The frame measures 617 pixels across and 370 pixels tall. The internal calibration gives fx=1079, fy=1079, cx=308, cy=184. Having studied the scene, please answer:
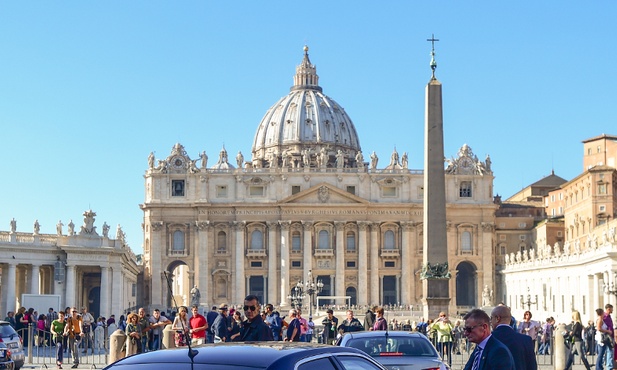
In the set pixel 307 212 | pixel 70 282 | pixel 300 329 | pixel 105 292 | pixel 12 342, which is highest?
pixel 307 212

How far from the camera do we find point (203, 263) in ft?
297

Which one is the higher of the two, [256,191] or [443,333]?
[256,191]

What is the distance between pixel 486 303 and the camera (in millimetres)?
81438

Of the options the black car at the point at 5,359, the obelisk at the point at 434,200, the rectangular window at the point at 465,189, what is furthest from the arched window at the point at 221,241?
the black car at the point at 5,359

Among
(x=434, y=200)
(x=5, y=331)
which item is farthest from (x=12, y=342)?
(x=434, y=200)

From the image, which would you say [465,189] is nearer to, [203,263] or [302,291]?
[302,291]

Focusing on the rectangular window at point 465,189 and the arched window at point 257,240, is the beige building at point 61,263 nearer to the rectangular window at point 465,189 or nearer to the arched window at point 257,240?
the arched window at point 257,240

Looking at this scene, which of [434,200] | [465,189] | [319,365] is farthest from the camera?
[465,189]

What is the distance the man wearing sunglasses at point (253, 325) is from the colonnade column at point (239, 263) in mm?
77371

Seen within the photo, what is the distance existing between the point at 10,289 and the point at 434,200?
27.7 metres

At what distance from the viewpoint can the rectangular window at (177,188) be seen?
91.9m

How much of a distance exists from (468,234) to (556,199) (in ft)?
28.2

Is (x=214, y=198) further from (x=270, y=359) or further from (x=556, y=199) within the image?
(x=270, y=359)

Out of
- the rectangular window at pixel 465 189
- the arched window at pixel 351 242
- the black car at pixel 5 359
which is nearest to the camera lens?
the black car at pixel 5 359
